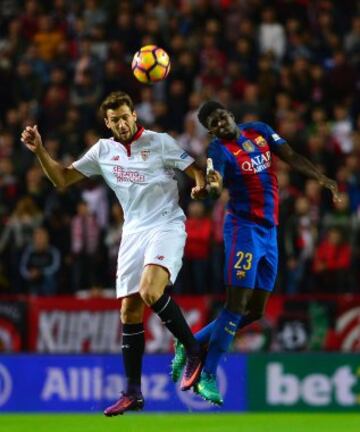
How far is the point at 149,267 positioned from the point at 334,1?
36.0ft

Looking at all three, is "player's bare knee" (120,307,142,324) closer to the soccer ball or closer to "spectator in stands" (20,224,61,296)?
the soccer ball

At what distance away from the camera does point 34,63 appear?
19.2m

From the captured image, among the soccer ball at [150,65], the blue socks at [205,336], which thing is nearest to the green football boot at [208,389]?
the blue socks at [205,336]

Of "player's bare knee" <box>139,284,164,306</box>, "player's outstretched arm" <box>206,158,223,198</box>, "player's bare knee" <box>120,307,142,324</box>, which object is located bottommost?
"player's bare knee" <box>120,307,142,324</box>

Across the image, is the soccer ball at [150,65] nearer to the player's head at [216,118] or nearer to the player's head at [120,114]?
the player's head at [120,114]

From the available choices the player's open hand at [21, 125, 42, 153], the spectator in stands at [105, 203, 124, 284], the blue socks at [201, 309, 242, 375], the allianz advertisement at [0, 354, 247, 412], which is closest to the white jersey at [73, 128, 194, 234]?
the player's open hand at [21, 125, 42, 153]

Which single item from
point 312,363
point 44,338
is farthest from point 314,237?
point 44,338

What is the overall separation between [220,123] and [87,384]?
488 cm

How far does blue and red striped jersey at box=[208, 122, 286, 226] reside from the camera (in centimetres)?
1059

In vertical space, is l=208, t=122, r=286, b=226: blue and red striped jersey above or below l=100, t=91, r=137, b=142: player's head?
below

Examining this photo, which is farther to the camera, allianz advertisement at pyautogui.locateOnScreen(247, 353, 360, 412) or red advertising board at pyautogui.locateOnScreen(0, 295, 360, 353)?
red advertising board at pyautogui.locateOnScreen(0, 295, 360, 353)

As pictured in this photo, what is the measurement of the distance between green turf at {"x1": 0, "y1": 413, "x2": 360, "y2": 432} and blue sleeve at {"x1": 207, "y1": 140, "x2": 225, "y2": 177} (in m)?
2.53

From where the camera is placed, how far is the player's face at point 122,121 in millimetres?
10211

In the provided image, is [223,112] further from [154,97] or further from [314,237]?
[154,97]
